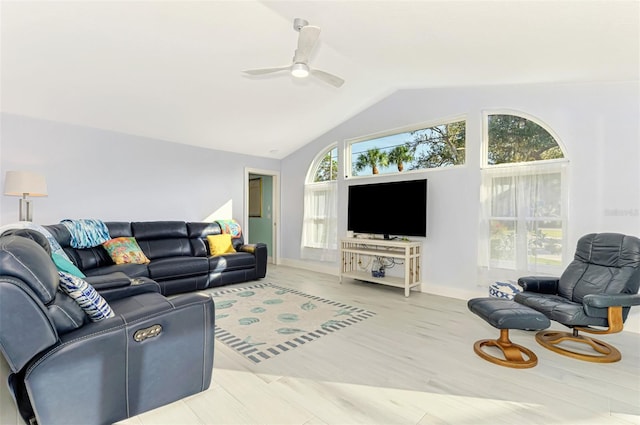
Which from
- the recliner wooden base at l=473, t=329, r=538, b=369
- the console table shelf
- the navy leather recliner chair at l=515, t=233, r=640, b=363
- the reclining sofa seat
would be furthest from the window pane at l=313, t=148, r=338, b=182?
the recliner wooden base at l=473, t=329, r=538, b=369

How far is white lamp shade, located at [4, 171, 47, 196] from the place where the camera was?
3398 millimetres

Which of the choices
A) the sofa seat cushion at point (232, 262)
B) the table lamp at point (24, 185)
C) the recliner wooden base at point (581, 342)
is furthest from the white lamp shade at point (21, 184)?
the recliner wooden base at point (581, 342)

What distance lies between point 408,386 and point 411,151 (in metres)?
3.55

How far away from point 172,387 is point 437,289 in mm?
3599

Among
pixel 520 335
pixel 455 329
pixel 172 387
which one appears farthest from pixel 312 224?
pixel 172 387

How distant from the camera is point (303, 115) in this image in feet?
16.5

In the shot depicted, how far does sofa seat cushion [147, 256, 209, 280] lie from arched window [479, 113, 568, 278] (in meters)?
3.85

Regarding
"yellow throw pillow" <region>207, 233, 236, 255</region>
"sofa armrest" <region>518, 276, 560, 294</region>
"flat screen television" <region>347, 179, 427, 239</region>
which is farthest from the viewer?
"yellow throw pillow" <region>207, 233, 236, 255</region>

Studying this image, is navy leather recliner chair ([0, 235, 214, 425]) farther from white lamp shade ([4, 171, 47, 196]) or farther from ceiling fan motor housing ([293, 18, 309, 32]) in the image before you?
white lamp shade ([4, 171, 47, 196])

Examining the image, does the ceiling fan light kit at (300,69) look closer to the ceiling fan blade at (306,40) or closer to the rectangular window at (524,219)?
the ceiling fan blade at (306,40)

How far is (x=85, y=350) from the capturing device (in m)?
1.45

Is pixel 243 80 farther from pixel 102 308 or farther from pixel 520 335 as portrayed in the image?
pixel 520 335

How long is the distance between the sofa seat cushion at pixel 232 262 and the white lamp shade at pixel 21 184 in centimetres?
220

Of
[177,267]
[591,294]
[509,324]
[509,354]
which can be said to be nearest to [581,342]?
[591,294]
